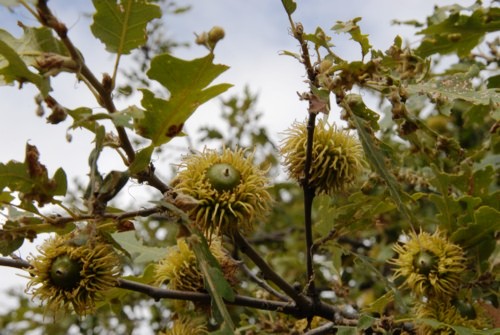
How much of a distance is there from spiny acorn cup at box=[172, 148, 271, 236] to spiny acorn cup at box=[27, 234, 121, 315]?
34 centimetres

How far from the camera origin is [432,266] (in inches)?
90.1

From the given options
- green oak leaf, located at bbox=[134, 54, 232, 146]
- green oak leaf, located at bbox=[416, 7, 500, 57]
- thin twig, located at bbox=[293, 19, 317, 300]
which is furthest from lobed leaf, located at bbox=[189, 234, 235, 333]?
green oak leaf, located at bbox=[416, 7, 500, 57]

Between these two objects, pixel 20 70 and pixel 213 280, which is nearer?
pixel 20 70

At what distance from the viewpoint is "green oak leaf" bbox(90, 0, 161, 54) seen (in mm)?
1792

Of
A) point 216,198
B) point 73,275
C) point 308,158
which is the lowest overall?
point 73,275

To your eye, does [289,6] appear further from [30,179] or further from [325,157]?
[30,179]

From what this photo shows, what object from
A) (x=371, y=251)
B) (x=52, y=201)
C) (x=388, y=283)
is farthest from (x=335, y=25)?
(x=371, y=251)

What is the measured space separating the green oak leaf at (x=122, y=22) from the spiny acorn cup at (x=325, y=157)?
63cm

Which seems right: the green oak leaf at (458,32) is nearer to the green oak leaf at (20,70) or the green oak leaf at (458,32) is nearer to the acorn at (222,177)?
the acorn at (222,177)

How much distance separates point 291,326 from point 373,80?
4.27 feet

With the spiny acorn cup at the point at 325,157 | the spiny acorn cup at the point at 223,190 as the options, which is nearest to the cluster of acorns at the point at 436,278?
the spiny acorn cup at the point at 325,157

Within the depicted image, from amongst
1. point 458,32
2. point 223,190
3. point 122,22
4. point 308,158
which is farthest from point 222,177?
point 458,32

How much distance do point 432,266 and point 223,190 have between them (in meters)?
0.82

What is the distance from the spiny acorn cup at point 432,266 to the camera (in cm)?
229
